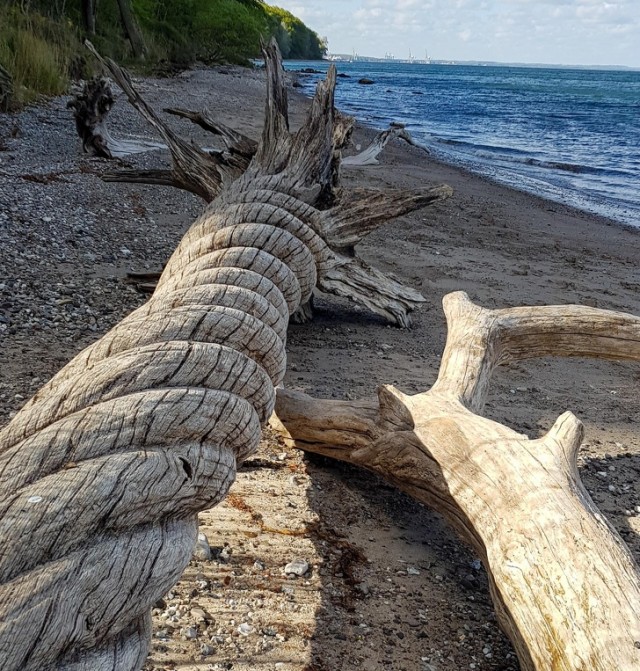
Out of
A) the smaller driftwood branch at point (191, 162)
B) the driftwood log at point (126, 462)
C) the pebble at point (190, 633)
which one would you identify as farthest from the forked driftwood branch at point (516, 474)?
the smaller driftwood branch at point (191, 162)

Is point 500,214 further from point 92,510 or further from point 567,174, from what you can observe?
point 92,510

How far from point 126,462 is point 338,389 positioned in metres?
2.28

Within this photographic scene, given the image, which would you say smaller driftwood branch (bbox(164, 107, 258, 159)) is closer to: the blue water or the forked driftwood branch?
the forked driftwood branch

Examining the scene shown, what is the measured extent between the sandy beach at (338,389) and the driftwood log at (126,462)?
55cm

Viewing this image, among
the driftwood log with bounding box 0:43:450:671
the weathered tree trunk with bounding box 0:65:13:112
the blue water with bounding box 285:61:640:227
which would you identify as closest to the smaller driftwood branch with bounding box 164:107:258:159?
the driftwood log with bounding box 0:43:450:671

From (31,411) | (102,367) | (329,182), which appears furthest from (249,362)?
(329,182)

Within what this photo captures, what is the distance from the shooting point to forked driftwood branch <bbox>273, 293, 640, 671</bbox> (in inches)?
59.1

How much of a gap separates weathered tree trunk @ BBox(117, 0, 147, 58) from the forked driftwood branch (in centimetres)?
2359

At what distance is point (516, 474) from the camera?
195 cm

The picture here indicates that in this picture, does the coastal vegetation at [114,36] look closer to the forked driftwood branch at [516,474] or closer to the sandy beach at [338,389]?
the sandy beach at [338,389]

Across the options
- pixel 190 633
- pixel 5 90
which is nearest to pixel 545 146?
pixel 5 90

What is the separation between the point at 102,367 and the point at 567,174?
14.3 metres

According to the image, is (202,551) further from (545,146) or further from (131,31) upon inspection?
(131,31)

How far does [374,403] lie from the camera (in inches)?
110
